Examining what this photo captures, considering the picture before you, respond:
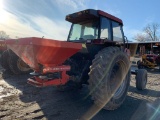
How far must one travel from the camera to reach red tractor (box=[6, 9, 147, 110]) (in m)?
3.66

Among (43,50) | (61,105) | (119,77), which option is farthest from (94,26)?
(61,105)

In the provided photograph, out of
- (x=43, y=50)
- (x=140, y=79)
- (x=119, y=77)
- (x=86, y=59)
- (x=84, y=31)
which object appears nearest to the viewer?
(x=43, y=50)

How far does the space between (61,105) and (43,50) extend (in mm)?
1738

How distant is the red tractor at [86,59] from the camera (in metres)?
3.66

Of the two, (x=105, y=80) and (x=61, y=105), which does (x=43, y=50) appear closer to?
(x=105, y=80)

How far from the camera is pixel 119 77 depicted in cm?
486

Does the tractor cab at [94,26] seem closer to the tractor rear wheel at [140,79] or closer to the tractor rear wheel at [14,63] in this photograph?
the tractor rear wheel at [140,79]

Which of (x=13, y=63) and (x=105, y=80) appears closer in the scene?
(x=105, y=80)

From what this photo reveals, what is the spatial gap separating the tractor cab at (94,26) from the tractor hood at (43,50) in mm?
942

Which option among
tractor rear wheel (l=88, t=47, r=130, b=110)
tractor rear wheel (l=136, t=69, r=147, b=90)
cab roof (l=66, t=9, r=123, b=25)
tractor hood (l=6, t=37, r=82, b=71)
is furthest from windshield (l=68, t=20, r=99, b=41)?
tractor rear wheel (l=136, t=69, r=147, b=90)

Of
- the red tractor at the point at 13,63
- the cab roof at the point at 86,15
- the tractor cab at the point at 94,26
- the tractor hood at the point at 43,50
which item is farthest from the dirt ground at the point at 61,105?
the red tractor at the point at 13,63

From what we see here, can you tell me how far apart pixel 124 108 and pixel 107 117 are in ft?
2.66

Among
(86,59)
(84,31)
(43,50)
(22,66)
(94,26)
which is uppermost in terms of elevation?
(94,26)

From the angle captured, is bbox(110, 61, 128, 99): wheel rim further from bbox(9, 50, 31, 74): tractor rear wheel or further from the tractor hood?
bbox(9, 50, 31, 74): tractor rear wheel
